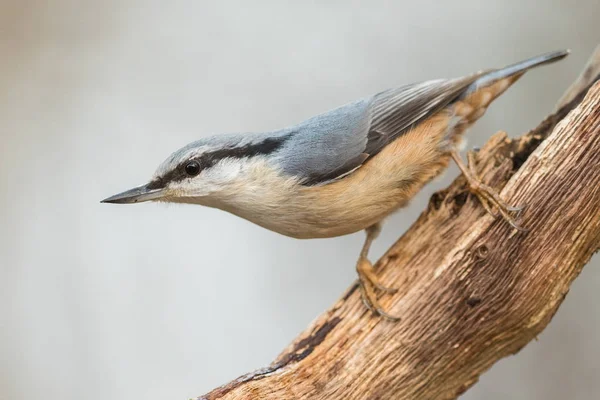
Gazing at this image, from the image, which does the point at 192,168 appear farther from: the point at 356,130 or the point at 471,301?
the point at 471,301

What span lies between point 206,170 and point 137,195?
0.77 ft

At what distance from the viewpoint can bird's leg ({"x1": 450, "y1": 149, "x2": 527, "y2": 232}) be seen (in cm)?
194

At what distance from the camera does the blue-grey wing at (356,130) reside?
81.6 inches

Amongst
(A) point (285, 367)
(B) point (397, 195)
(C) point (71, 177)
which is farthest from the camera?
(C) point (71, 177)

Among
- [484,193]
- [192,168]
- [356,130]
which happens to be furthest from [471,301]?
[192,168]

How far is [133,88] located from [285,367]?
2198 mm

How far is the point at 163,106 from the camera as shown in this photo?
141 inches

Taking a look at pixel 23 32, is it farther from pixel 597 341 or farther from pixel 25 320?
pixel 597 341

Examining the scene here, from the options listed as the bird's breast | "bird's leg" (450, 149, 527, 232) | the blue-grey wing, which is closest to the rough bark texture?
"bird's leg" (450, 149, 527, 232)

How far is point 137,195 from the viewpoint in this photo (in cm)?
204

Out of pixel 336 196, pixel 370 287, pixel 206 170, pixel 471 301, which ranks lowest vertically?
pixel 471 301

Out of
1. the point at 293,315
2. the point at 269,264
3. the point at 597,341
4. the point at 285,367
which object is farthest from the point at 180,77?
the point at 597,341

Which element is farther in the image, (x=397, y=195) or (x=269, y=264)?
(x=269, y=264)

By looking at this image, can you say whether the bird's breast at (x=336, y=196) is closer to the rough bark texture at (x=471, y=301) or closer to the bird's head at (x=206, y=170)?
the bird's head at (x=206, y=170)
